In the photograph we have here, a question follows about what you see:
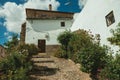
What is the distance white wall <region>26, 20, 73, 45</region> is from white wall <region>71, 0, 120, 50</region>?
361 inches

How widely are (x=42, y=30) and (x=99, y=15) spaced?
13.6 m

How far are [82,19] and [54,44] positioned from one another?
9.09 meters

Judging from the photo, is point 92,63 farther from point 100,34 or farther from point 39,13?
point 39,13

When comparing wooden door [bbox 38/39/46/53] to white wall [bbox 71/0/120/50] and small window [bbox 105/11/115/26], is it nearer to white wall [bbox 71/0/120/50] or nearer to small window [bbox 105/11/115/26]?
white wall [bbox 71/0/120/50]

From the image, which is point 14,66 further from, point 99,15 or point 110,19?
point 99,15

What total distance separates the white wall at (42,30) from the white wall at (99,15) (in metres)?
9.18

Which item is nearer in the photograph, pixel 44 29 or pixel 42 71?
pixel 42 71

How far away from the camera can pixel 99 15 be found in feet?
50.6

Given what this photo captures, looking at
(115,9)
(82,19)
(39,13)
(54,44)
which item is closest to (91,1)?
(82,19)

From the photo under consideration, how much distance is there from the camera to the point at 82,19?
64.6ft

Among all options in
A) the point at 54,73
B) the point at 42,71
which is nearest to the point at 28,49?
the point at 42,71

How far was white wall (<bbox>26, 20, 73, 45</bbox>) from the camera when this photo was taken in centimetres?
2742

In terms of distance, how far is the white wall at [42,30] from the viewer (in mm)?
27422

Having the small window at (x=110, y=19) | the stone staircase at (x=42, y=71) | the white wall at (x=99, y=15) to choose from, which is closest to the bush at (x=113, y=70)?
the white wall at (x=99, y=15)
